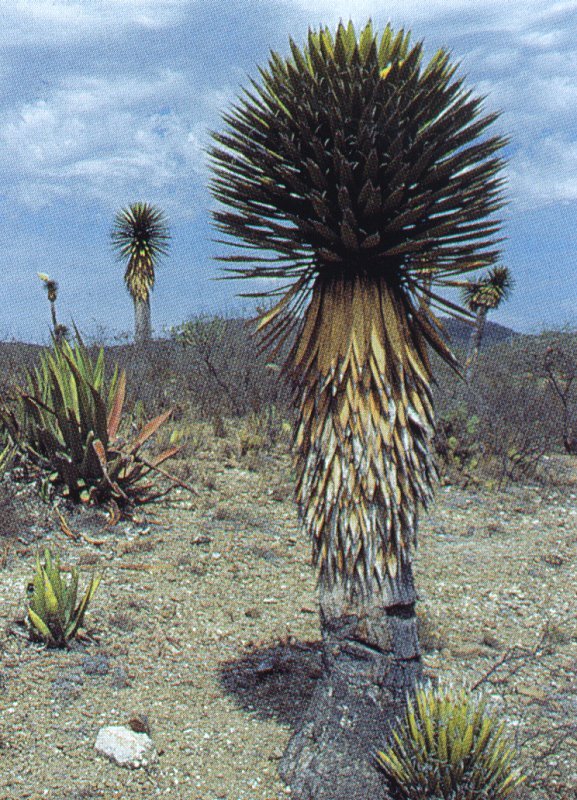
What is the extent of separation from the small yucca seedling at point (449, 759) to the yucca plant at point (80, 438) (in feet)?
16.6

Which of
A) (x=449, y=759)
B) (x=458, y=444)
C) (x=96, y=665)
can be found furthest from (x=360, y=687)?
(x=458, y=444)

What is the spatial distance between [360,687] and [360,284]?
6.91 feet

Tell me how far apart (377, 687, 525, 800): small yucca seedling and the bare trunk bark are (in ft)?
0.42

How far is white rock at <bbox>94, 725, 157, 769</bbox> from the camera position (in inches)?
163

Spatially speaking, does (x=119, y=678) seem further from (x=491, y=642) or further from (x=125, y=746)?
(x=491, y=642)

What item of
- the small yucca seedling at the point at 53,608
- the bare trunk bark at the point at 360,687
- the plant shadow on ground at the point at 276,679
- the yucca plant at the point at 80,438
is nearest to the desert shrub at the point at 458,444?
the yucca plant at the point at 80,438

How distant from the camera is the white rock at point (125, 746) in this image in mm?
4148

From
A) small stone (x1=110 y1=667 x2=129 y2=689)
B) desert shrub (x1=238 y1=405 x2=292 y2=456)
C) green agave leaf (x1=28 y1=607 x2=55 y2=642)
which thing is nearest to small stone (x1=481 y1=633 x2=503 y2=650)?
small stone (x1=110 y1=667 x2=129 y2=689)

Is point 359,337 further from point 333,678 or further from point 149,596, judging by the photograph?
point 149,596

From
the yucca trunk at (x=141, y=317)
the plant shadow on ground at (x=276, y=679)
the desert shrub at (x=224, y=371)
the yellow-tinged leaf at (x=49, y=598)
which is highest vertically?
the yucca trunk at (x=141, y=317)

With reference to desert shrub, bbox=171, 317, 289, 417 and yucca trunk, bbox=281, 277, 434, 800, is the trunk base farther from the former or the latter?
desert shrub, bbox=171, 317, 289, 417

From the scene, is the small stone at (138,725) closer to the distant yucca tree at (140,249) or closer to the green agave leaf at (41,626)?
the green agave leaf at (41,626)

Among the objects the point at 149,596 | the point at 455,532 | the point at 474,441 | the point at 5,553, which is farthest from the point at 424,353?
the point at 474,441

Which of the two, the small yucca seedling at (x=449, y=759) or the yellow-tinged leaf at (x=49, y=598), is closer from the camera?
the small yucca seedling at (x=449, y=759)
